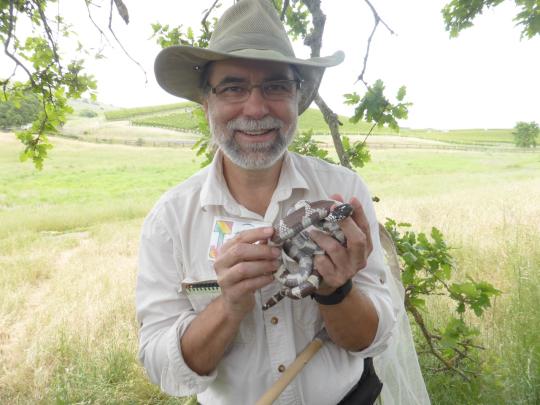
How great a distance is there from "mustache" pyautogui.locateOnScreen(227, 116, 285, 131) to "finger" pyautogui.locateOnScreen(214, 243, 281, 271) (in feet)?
2.56

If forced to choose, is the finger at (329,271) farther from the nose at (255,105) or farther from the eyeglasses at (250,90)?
the eyeglasses at (250,90)

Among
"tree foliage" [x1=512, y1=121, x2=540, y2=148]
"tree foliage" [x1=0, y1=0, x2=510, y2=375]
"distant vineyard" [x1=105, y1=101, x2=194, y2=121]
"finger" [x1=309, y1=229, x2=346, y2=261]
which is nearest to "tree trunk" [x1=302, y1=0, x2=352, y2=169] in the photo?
"tree foliage" [x1=0, y1=0, x2=510, y2=375]

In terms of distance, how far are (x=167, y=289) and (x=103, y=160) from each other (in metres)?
49.0

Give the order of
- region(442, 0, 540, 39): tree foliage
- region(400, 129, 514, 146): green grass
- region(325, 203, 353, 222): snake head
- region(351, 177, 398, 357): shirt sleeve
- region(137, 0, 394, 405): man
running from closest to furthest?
region(325, 203, 353, 222): snake head
region(137, 0, 394, 405): man
region(351, 177, 398, 357): shirt sleeve
region(442, 0, 540, 39): tree foliage
region(400, 129, 514, 146): green grass

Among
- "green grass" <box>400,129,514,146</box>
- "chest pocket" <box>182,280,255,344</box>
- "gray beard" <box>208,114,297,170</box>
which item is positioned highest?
"gray beard" <box>208,114,297,170</box>

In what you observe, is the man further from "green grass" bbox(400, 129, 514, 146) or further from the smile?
"green grass" bbox(400, 129, 514, 146)

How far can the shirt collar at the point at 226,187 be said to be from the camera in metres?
2.30

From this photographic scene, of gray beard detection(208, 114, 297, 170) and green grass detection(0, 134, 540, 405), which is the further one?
green grass detection(0, 134, 540, 405)

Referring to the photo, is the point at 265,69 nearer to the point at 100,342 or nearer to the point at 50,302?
the point at 100,342

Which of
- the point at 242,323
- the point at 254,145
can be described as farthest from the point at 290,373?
the point at 254,145

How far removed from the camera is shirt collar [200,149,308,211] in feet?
7.55

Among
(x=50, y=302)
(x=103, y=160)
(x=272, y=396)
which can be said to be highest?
(x=272, y=396)

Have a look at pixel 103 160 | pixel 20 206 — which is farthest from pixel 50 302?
pixel 103 160

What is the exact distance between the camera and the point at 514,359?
3.80 metres
